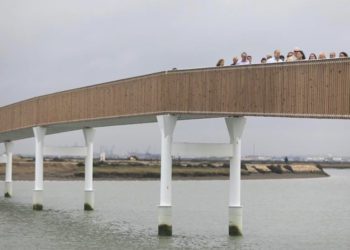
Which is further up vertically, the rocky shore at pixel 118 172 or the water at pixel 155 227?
the rocky shore at pixel 118 172

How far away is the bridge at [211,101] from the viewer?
32.6 m

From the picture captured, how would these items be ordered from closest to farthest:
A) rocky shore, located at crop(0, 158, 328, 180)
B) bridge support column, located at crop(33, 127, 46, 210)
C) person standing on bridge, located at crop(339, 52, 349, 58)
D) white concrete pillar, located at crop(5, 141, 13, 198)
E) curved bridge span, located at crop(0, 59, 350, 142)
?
1. person standing on bridge, located at crop(339, 52, 349, 58)
2. curved bridge span, located at crop(0, 59, 350, 142)
3. bridge support column, located at crop(33, 127, 46, 210)
4. white concrete pillar, located at crop(5, 141, 13, 198)
5. rocky shore, located at crop(0, 158, 328, 180)

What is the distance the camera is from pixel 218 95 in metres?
39.1

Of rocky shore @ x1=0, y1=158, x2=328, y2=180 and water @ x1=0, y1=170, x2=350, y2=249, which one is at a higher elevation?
rocky shore @ x1=0, y1=158, x2=328, y2=180

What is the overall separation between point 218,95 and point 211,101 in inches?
29.0

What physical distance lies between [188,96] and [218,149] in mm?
3620

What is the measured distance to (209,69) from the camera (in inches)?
1575

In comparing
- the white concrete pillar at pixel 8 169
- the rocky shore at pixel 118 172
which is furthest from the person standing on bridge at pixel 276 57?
the rocky shore at pixel 118 172

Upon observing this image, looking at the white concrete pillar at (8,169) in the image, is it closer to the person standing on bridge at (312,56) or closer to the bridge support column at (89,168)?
the bridge support column at (89,168)

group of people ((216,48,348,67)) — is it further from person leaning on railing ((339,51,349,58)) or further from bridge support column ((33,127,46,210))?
bridge support column ((33,127,46,210))

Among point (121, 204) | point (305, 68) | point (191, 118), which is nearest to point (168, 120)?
point (191, 118)

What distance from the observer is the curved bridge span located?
32.3 m

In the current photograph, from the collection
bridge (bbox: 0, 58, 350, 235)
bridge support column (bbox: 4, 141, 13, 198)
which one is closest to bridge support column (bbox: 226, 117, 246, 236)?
bridge (bbox: 0, 58, 350, 235)

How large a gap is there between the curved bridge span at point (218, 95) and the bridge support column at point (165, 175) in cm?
84
